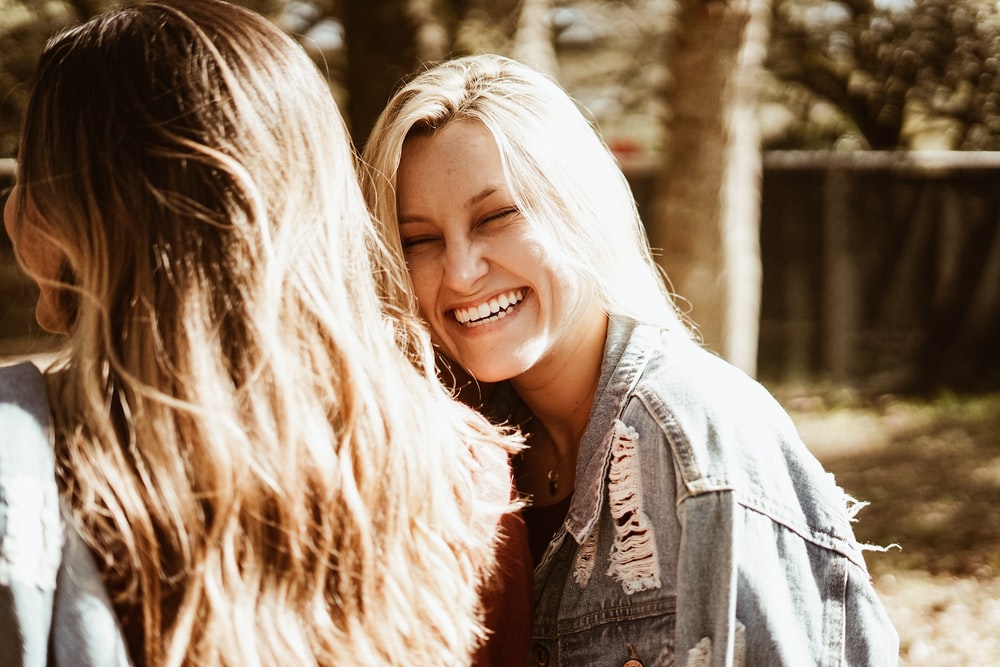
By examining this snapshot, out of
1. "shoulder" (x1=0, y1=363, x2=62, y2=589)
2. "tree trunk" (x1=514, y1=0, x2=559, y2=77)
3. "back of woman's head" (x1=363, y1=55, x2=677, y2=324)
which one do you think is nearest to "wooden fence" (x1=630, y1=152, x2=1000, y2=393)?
"tree trunk" (x1=514, y1=0, x2=559, y2=77)

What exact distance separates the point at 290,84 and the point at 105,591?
2.59 ft

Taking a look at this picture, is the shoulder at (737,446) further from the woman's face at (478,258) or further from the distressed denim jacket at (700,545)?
the woman's face at (478,258)

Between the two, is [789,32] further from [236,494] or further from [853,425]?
[236,494]

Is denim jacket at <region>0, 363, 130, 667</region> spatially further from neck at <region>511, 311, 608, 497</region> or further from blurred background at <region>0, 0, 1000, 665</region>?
neck at <region>511, 311, 608, 497</region>

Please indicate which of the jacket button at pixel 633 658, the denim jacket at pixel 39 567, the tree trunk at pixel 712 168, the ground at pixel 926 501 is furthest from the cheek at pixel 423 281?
the tree trunk at pixel 712 168

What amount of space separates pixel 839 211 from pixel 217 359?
6.65 metres

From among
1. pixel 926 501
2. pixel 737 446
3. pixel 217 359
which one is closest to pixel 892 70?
pixel 926 501

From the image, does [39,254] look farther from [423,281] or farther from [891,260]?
[891,260]

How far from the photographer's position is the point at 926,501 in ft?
16.9

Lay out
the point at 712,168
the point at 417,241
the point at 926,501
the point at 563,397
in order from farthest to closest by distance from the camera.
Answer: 1. the point at 926,501
2. the point at 712,168
3. the point at 563,397
4. the point at 417,241

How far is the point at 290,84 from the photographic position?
142cm

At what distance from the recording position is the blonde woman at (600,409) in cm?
174

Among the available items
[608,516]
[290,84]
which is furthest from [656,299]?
[290,84]

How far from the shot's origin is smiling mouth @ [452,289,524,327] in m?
2.12
